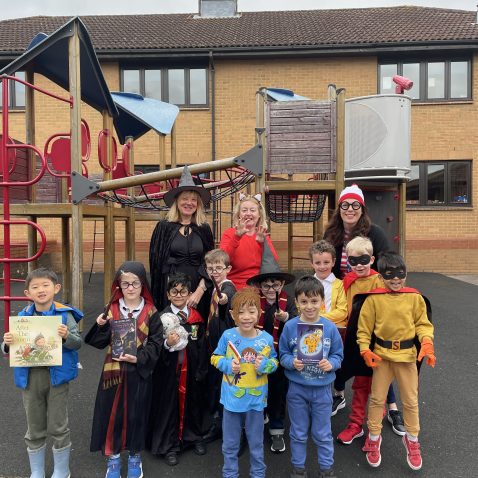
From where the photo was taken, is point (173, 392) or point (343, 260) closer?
point (173, 392)

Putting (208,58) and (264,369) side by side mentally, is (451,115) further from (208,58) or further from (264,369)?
(264,369)

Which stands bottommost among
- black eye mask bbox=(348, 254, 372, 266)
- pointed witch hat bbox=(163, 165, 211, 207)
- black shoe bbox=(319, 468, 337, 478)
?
black shoe bbox=(319, 468, 337, 478)

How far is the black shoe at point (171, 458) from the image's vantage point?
106 inches

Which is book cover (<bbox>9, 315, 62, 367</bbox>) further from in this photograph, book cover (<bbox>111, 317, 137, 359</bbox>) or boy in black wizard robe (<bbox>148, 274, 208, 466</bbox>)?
boy in black wizard robe (<bbox>148, 274, 208, 466</bbox>)

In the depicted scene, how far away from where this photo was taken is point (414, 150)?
11.9 metres

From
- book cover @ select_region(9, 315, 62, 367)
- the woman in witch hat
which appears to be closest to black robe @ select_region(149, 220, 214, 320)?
the woman in witch hat

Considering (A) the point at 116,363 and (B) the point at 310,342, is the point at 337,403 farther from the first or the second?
(A) the point at 116,363

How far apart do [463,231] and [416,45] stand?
5165 mm

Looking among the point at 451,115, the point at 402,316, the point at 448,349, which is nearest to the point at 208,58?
the point at 451,115

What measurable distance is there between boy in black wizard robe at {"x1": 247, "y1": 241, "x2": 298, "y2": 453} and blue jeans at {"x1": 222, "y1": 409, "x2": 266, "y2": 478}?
432 millimetres

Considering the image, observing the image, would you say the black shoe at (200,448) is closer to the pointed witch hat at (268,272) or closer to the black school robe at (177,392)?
the black school robe at (177,392)

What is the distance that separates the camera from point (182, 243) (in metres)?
3.20

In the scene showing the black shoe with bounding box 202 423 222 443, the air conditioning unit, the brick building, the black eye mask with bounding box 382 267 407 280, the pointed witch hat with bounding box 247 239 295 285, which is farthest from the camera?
the brick building

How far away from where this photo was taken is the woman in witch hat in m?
3.20
